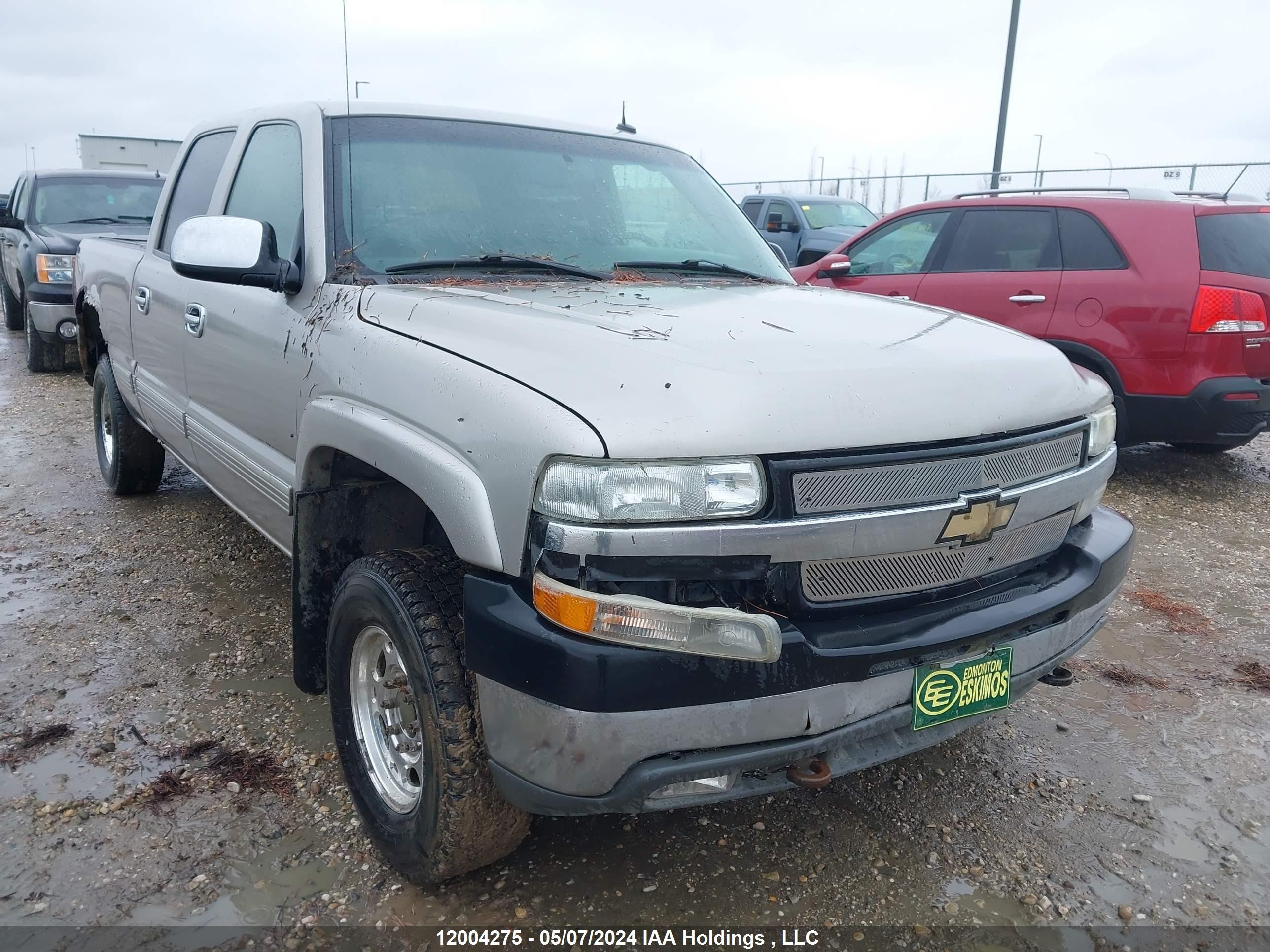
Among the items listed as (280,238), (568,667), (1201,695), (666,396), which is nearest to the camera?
(568,667)

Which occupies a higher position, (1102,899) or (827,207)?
(827,207)

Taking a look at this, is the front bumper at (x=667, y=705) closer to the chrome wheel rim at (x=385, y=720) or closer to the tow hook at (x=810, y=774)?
the tow hook at (x=810, y=774)

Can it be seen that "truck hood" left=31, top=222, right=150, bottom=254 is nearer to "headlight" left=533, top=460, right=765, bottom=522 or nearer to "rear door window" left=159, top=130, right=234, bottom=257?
"rear door window" left=159, top=130, right=234, bottom=257

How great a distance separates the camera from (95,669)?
3434 millimetres

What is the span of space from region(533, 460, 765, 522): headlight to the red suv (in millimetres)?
3218

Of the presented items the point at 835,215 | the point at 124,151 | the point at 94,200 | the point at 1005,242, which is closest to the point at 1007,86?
the point at 835,215

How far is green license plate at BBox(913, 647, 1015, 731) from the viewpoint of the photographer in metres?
2.07

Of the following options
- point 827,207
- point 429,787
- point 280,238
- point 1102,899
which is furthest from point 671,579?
point 827,207

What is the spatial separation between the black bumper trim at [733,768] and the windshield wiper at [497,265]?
4.81ft

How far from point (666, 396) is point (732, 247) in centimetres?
182

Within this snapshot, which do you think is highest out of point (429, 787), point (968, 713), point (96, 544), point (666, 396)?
point (666, 396)

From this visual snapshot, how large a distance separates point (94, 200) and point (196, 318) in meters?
7.71

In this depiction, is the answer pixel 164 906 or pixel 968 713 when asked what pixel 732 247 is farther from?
pixel 164 906

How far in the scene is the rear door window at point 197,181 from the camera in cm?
385
